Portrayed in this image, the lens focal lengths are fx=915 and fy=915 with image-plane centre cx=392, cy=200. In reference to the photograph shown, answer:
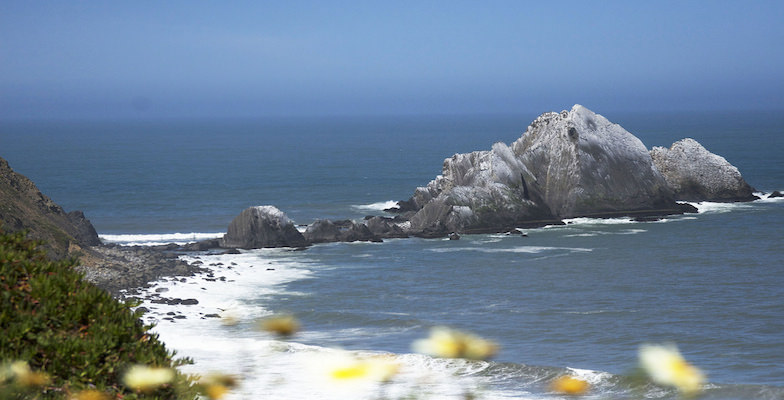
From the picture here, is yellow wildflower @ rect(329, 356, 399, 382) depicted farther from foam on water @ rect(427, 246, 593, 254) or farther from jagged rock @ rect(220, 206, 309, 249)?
jagged rock @ rect(220, 206, 309, 249)

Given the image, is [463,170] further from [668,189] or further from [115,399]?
[115,399]

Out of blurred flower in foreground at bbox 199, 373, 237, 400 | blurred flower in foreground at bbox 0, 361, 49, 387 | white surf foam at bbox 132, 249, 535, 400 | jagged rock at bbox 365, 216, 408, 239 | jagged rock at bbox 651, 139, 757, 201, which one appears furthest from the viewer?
jagged rock at bbox 651, 139, 757, 201

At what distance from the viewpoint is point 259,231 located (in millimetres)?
45938

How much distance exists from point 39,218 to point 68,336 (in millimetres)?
34442

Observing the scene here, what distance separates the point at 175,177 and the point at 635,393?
81216 mm

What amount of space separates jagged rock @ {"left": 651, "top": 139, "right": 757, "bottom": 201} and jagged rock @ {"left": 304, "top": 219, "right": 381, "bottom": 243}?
23.7 meters

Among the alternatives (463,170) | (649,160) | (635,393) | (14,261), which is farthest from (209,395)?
(649,160)

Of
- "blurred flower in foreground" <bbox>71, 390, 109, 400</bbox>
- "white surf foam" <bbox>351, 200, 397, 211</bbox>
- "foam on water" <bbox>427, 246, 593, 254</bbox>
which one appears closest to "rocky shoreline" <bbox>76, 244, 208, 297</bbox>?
"foam on water" <bbox>427, 246, 593, 254</bbox>

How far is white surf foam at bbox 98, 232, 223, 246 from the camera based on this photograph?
4919 cm

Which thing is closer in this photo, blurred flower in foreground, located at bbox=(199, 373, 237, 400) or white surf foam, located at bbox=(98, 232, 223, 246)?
blurred flower in foreground, located at bbox=(199, 373, 237, 400)

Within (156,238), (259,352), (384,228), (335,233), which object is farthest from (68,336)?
(156,238)

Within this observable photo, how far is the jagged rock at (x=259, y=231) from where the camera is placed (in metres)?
45.8

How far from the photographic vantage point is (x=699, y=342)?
2600 centimetres

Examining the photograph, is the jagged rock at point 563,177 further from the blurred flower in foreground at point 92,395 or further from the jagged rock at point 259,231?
the blurred flower in foreground at point 92,395
